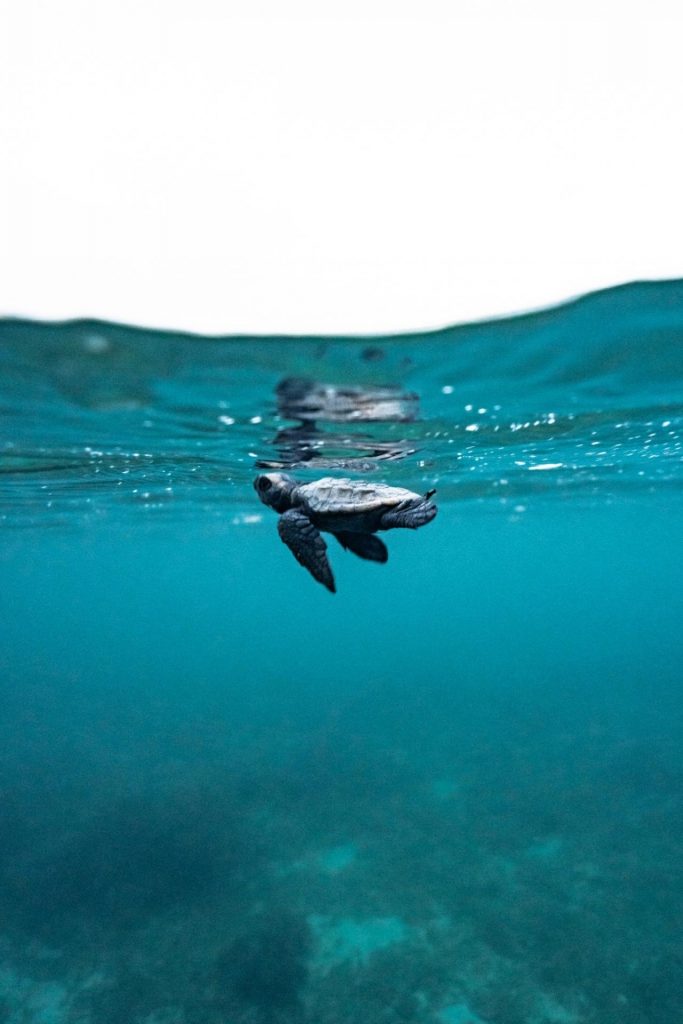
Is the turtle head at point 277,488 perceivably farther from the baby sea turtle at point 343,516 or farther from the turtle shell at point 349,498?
the turtle shell at point 349,498

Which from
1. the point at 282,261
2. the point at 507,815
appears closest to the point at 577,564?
the point at 507,815

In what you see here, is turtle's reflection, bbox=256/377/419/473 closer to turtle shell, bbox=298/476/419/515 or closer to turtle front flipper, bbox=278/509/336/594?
turtle shell, bbox=298/476/419/515

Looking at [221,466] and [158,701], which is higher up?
[221,466]

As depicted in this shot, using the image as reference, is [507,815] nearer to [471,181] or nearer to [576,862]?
[576,862]

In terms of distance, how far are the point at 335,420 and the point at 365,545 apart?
5275 millimetres

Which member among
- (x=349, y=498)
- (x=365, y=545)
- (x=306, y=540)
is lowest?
(x=365, y=545)

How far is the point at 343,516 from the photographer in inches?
301

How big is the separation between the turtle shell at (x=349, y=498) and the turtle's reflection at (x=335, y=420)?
124 inches

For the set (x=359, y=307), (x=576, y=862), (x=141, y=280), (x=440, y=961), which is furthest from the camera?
(x=576, y=862)

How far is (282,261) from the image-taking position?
633 centimetres

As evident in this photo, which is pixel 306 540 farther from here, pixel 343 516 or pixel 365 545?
pixel 365 545

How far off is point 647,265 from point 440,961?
1319 cm

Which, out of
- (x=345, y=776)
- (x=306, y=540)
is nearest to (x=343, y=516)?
(x=306, y=540)

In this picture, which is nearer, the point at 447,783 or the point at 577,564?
the point at 447,783
